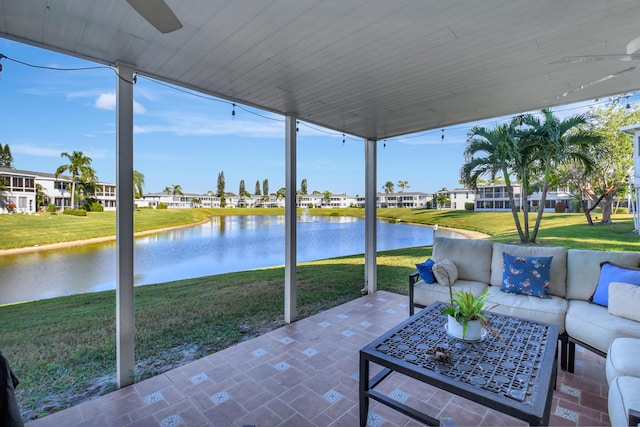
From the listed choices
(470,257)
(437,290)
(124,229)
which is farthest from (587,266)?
(124,229)

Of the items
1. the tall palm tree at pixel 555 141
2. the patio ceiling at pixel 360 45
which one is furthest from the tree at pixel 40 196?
the tall palm tree at pixel 555 141

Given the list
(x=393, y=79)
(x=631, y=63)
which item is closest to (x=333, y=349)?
(x=393, y=79)

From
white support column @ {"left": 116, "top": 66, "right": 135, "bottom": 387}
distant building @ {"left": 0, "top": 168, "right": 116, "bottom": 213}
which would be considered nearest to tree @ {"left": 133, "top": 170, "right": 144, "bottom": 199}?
white support column @ {"left": 116, "top": 66, "right": 135, "bottom": 387}

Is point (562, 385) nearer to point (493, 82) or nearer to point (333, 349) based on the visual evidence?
point (333, 349)

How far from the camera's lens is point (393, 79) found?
2498 mm

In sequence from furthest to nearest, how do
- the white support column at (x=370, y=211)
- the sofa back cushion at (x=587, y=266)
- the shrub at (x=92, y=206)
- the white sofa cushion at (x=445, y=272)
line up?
the white support column at (x=370, y=211)
the shrub at (x=92, y=206)
the white sofa cushion at (x=445, y=272)
the sofa back cushion at (x=587, y=266)

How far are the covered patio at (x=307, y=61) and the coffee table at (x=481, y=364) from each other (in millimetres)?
507

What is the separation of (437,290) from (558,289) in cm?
114

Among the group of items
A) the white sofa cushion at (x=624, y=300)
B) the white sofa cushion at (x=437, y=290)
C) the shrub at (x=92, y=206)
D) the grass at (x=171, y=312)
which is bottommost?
the grass at (x=171, y=312)

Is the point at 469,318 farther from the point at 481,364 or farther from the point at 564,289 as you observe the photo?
the point at 564,289

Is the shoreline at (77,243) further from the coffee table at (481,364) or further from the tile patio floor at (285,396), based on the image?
the coffee table at (481,364)

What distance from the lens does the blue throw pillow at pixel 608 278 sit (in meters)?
2.37

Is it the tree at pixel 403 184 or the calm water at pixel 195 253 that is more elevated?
the tree at pixel 403 184

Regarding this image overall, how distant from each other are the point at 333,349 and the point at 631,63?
3488 millimetres
